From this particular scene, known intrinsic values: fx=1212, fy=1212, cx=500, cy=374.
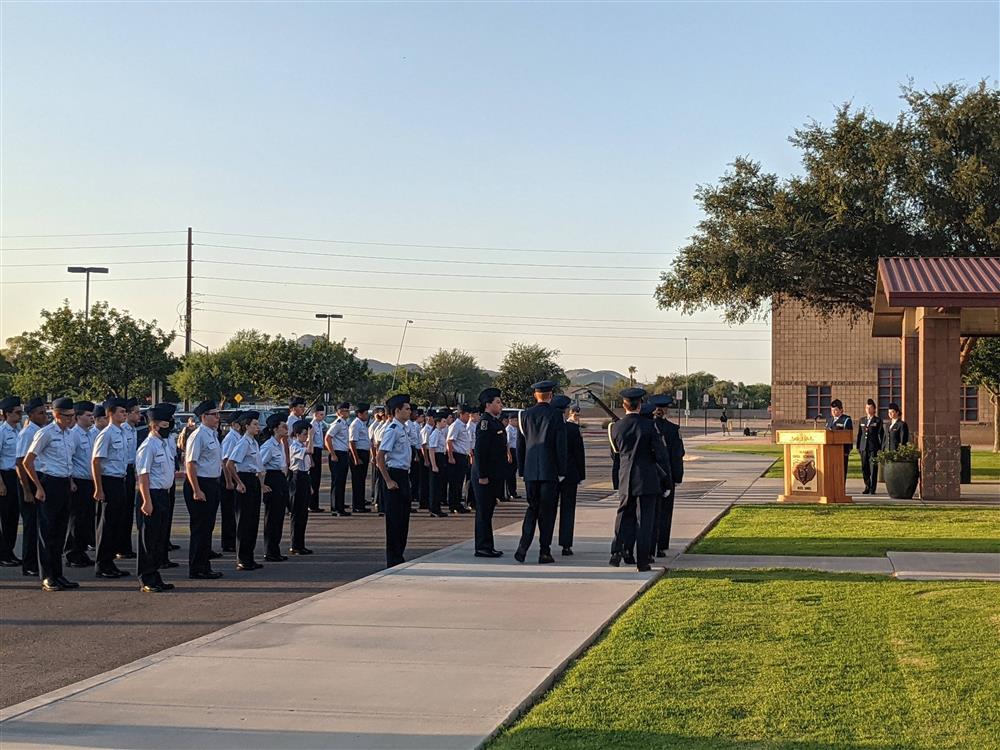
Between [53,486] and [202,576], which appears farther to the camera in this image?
[202,576]

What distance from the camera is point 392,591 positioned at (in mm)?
11578

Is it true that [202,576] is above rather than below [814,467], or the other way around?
below

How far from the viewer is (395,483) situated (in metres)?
13.5

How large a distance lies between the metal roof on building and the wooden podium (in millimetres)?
2846

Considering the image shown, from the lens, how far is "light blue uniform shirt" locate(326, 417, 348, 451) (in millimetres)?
22203

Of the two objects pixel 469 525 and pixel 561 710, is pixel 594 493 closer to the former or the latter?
pixel 469 525

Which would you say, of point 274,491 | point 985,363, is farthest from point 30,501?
point 985,363

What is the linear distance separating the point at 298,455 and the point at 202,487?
11.1ft

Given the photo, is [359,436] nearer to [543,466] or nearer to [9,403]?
[9,403]

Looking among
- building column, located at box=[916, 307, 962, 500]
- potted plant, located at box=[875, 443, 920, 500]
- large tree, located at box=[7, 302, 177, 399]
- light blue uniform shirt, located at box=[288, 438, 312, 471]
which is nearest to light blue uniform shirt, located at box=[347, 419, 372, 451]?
light blue uniform shirt, located at box=[288, 438, 312, 471]

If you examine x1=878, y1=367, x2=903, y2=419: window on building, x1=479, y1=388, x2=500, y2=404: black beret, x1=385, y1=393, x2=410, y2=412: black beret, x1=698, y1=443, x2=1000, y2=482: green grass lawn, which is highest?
x1=878, y1=367, x2=903, y2=419: window on building

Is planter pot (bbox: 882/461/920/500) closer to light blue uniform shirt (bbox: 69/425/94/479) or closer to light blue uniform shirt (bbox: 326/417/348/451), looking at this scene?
light blue uniform shirt (bbox: 326/417/348/451)

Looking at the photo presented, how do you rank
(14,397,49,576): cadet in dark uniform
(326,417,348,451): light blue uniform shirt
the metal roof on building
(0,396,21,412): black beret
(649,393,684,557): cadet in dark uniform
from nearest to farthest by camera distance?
(14,397,49,576): cadet in dark uniform → (649,393,684,557): cadet in dark uniform → (0,396,21,412): black beret → the metal roof on building → (326,417,348,451): light blue uniform shirt

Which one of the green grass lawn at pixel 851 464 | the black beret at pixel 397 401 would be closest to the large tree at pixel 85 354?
the green grass lawn at pixel 851 464
